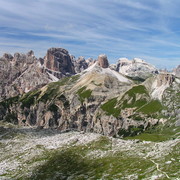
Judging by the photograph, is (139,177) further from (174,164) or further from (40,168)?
(40,168)

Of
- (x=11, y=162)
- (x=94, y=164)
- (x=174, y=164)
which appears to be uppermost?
(x=174, y=164)

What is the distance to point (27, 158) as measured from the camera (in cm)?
17562

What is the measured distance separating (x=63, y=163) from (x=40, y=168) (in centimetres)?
1384

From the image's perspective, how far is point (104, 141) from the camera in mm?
189000

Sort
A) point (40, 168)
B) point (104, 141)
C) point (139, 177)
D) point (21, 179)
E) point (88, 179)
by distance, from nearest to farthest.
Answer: point (139, 177) < point (88, 179) < point (21, 179) < point (40, 168) < point (104, 141)

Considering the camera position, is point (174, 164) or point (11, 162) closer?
point (174, 164)

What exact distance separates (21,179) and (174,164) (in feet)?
262

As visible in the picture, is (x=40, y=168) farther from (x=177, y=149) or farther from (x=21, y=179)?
(x=177, y=149)

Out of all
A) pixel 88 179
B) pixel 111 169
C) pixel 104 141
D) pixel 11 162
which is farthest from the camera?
pixel 104 141

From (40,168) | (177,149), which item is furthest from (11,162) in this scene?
(177,149)

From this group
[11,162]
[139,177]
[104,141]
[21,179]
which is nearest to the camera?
[139,177]

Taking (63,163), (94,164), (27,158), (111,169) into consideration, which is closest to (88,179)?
(111,169)

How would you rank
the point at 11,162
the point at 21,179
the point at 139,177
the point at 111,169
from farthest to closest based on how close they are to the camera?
1. the point at 11,162
2. the point at 21,179
3. the point at 111,169
4. the point at 139,177

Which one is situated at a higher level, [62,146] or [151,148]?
[151,148]
